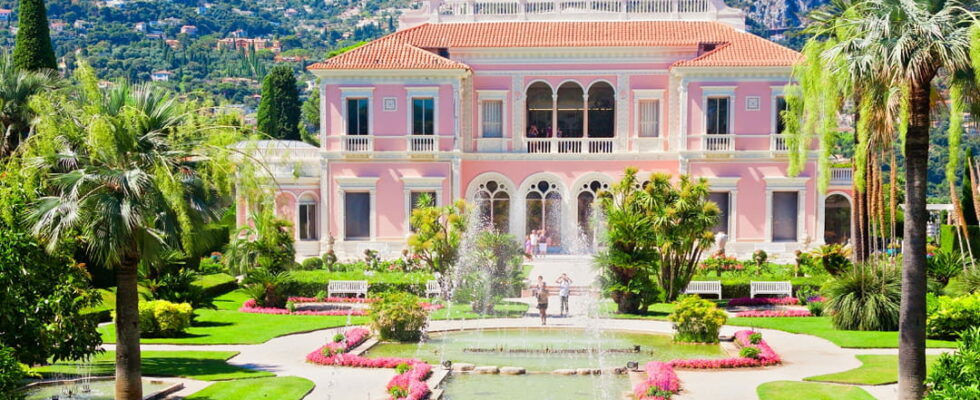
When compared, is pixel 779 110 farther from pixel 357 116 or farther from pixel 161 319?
pixel 161 319

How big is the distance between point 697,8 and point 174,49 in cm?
8682

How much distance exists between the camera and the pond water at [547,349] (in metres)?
22.3

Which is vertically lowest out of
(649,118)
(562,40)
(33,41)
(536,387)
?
(536,387)

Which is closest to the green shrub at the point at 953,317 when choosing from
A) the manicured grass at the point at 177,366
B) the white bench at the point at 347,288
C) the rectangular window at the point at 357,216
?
the manicured grass at the point at 177,366

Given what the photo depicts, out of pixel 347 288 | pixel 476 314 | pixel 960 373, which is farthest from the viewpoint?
pixel 347 288

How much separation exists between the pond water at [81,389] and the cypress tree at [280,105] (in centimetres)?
4456

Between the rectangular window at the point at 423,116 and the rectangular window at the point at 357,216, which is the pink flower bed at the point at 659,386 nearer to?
the rectangular window at the point at 423,116

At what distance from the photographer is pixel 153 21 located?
13150cm

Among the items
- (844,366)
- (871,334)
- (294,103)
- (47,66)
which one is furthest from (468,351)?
(294,103)

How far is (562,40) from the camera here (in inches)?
1730

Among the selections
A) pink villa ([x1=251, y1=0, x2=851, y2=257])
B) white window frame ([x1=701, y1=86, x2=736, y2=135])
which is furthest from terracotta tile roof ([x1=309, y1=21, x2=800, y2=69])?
white window frame ([x1=701, y1=86, x2=736, y2=135])

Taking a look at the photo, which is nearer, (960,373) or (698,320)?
(960,373)

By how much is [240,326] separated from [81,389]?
8149mm

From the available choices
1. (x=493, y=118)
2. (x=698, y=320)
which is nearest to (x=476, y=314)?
(x=698, y=320)
